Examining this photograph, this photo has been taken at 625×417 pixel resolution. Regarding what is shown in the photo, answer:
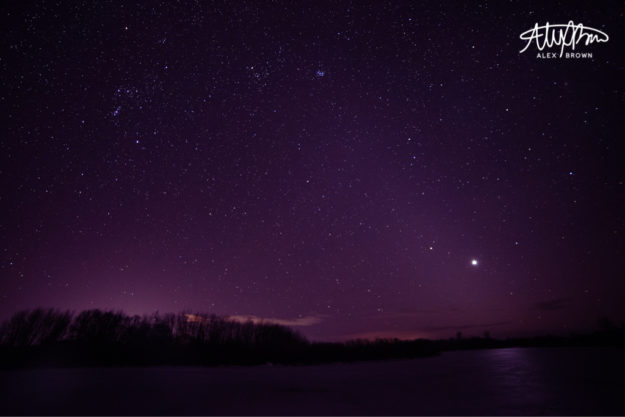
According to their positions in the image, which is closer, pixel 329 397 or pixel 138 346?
pixel 329 397

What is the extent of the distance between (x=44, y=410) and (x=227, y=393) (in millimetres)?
4588

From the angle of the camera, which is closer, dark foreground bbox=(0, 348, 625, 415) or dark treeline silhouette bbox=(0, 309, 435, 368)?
dark foreground bbox=(0, 348, 625, 415)

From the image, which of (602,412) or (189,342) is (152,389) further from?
(189,342)

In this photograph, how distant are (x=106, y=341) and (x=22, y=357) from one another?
11.6 metres

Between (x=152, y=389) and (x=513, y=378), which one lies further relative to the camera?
(x=513, y=378)

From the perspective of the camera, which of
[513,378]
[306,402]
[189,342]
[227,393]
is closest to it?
[306,402]

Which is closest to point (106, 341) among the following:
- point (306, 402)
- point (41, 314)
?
point (41, 314)

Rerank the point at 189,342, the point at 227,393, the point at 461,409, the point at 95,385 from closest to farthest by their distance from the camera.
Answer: the point at 461,409 < the point at 227,393 < the point at 95,385 < the point at 189,342

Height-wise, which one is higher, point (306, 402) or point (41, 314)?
point (41, 314)

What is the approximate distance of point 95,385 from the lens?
11.8 meters

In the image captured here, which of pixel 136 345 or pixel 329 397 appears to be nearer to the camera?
pixel 329 397

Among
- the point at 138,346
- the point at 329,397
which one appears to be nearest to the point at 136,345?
the point at 138,346

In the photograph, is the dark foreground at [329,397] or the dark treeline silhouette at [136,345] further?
the dark treeline silhouette at [136,345]

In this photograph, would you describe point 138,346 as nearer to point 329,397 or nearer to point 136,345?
point 136,345
